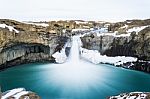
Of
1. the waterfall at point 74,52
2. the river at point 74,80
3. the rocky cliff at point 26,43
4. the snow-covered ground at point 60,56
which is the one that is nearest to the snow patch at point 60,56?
the snow-covered ground at point 60,56

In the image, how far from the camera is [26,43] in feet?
162

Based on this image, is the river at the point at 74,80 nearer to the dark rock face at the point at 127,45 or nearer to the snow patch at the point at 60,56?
the snow patch at the point at 60,56

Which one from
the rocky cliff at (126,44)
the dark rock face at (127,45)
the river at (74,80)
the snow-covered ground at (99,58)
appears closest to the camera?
the river at (74,80)

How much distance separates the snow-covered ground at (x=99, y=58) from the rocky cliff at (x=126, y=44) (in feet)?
2.49

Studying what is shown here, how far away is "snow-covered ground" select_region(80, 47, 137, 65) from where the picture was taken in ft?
155

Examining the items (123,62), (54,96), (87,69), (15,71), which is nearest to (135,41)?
(123,62)

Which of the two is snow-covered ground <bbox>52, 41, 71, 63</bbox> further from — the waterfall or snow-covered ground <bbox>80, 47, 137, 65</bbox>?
snow-covered ground <bbox>80, 47, 137, 65</bbox>

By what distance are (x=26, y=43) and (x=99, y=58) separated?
12657mm

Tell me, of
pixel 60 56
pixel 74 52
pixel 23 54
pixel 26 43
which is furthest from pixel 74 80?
pixel 74 52

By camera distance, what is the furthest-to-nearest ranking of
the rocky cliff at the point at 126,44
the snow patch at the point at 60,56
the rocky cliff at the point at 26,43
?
the snow patch at the point at 60,56
the rocky cliff at the point at 26,43
the rocky cliff at the point at 126,44

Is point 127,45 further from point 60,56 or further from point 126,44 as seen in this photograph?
point 60,56

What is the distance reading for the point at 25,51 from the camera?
170 feet

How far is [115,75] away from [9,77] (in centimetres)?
1394

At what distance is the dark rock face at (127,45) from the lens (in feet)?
144
